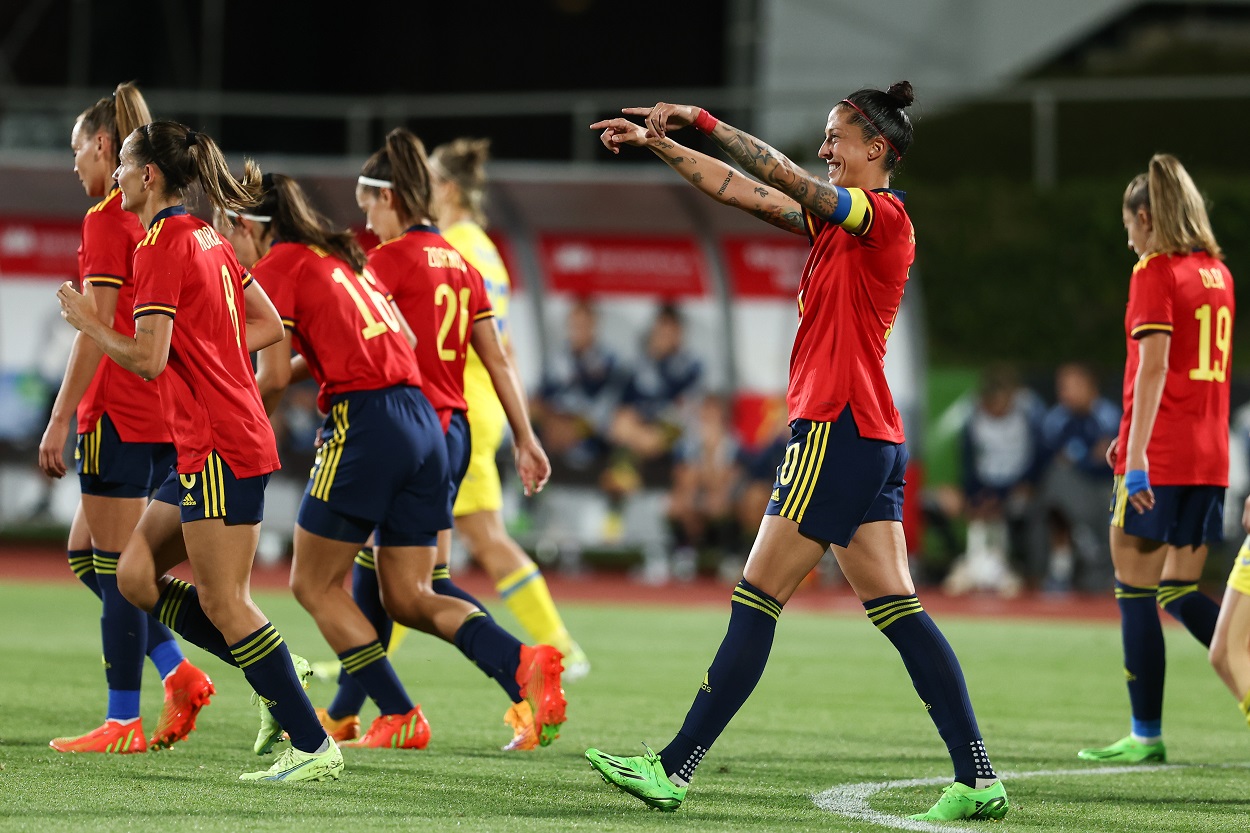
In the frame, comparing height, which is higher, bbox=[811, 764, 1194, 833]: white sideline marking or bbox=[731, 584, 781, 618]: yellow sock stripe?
bbox=[731, 584, 781, 618]: yellow sock stripe

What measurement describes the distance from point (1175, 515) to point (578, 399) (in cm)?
1129

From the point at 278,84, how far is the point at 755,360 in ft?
34.1

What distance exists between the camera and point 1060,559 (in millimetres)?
16281

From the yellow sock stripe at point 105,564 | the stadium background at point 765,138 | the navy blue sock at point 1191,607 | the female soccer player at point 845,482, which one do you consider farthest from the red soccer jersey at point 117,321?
the stadium background at point 765,138

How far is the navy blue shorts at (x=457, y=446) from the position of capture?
7.10 m

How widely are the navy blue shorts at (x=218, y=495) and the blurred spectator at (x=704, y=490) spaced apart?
39.1ft

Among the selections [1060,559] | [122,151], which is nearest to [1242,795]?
[122,151]

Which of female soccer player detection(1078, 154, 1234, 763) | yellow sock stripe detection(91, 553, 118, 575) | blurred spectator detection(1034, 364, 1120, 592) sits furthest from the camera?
blurred spectator detection(1034, 364, 1120, 592)

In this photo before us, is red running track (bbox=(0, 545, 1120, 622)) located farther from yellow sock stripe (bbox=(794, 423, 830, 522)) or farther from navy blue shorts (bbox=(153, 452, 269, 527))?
navy blue shorts (bbox=(153, 452, 269, 527))

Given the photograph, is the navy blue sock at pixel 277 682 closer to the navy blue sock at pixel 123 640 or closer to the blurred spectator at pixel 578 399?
the navy blue sock at pixel 123 640

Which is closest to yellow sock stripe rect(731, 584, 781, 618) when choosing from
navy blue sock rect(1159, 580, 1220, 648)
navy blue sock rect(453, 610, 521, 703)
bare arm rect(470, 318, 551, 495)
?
navy blue sock rect(453, 610, 521, 703)

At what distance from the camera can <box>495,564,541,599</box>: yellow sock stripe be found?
28.8ft

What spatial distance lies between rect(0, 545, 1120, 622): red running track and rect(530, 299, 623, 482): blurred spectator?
1330 millimetres

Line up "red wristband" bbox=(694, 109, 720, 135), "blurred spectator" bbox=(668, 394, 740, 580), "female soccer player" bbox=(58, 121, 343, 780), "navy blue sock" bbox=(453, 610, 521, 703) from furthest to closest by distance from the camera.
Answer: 1. "blurred spectator" bbox=(668, 394, 740, 580)
2. "navy blue sock" bbox=(453, 610, 521, 703)
3. "female soccer player" bbox=(58, 121, 343, 780)
4. "red wristband" bbox=(694, 109, 720, 135)
